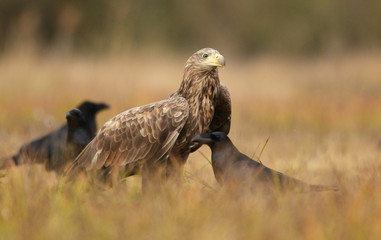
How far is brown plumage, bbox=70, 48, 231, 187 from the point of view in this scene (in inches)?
159

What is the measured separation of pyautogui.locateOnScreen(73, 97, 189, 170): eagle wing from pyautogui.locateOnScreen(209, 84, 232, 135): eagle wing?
17.2 inches

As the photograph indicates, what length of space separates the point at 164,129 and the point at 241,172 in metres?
0.65

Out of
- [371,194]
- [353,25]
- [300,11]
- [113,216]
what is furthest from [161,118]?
[300,11]

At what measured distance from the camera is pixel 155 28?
63.1 feet

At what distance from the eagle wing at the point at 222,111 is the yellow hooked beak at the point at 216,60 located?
346mm

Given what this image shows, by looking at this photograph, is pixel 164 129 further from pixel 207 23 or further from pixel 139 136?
pixel 207 23

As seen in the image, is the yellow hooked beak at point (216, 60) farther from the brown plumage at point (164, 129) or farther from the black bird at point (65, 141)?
the black bird at point (65, 141)

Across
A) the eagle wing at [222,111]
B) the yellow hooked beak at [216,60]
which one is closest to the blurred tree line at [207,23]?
the eagle wing at [222,111]

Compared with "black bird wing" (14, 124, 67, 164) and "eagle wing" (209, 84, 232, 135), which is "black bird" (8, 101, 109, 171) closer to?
"black bird wing" (14, 124, 67, 164)

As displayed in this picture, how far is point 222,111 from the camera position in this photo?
4.56 metres

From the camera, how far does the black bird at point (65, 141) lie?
496 centimetres

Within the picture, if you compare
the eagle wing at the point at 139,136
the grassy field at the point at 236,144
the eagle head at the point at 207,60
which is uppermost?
the eagle head at the point at 207,60

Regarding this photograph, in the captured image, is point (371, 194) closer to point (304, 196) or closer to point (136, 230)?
point (304, 196)

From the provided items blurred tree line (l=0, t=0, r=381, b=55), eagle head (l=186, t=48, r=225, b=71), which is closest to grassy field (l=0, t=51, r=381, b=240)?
eagle head (l=186, t=48, r=225, b=71)
